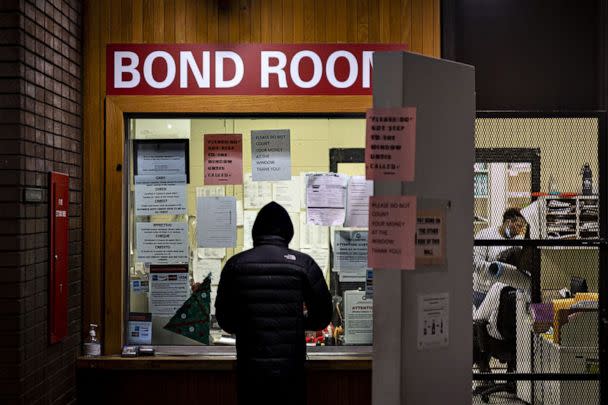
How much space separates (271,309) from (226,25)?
1.90 meters

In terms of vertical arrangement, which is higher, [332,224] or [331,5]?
[331,5]

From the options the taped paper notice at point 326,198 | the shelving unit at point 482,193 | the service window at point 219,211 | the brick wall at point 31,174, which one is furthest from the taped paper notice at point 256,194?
the shelving unit at point 482,193

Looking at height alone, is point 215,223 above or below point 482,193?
below

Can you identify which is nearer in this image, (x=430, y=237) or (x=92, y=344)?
(x=430, y=237)

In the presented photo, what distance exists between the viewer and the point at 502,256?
4676mm

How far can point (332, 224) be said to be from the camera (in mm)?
5270

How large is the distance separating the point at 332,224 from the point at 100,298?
156 cm

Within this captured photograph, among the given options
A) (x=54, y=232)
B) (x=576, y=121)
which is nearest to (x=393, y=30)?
(x=576, y=121)

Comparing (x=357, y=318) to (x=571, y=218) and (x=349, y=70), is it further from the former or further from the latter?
(x=349, y=70)

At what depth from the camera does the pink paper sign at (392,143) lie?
2.85m

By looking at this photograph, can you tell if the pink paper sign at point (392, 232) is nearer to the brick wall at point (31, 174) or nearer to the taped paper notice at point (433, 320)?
the taped paper notice at point (433, 320)

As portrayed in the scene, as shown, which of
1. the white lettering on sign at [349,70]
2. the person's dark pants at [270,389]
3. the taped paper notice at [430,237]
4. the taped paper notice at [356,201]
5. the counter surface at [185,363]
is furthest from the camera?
the taped paper notice at [356,201]

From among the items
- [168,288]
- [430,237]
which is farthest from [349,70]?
[430,237]

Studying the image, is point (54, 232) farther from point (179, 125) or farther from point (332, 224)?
point (332, 224)
